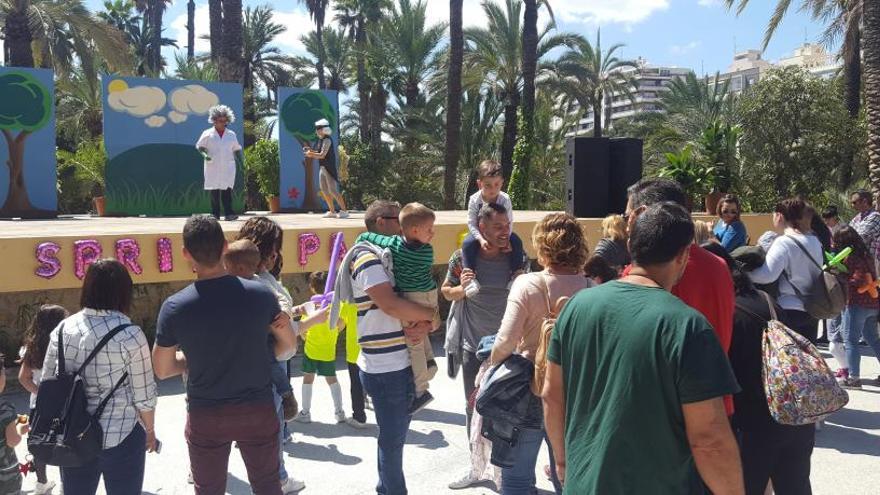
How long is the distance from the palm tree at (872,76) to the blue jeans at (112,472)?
53.2ft

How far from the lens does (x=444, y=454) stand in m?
5.27

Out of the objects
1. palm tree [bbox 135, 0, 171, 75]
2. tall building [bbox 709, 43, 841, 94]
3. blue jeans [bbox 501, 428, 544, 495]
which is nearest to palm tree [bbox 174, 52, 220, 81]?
palm tree [bbox 135, 0, 171, 75]

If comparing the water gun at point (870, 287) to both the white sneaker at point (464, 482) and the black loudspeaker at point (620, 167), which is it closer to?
the black loudspeaker at point (620, 167)

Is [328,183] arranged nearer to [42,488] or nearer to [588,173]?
[588,173]

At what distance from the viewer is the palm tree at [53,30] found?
1652 cm

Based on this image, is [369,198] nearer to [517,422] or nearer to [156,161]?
[156,161]

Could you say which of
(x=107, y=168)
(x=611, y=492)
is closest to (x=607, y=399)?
(x=611, y=492)

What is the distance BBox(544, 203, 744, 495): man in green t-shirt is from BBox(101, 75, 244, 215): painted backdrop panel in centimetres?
1232

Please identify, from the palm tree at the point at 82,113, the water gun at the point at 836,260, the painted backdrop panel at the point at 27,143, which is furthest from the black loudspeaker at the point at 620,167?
the palm tree at the point at 82,113

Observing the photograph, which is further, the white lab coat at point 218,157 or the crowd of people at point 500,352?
the white lab coat at point 218,157

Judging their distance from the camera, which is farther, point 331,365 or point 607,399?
point 331,365

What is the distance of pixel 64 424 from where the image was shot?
303 cm

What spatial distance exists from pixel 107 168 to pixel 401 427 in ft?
36.3

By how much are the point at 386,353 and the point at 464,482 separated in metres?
1.39
